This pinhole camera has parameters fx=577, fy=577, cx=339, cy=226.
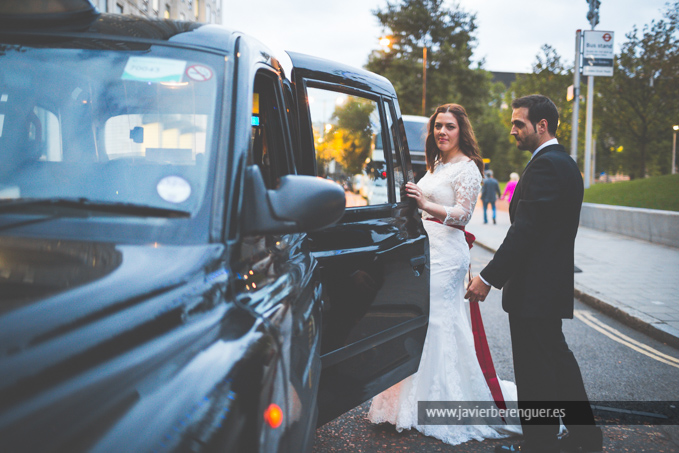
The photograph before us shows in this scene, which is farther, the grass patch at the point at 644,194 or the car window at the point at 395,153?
the grass patch at the point at 644,194

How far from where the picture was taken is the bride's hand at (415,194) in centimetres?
348

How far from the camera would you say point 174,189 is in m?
1.65

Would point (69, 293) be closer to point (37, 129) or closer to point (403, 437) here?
point (37, 129)

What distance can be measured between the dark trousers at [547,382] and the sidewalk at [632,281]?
3219mm

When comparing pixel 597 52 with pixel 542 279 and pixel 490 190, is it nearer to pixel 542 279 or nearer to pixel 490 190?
pixel 490 190

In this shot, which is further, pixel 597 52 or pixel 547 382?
pixel 597 52

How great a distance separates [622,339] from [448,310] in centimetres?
336

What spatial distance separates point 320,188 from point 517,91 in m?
45.5

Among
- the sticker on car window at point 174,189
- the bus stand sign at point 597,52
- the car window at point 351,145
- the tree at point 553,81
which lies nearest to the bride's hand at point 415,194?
the car window at point 351,145

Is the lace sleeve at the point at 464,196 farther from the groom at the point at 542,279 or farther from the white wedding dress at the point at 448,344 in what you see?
the groom at the point at 542,279

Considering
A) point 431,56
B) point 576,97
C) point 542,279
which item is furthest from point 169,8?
point 542,279

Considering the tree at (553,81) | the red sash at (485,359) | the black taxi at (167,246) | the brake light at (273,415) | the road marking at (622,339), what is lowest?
the road marking at (622,339)

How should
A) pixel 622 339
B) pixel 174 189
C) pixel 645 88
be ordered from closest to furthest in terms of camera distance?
pixel 174 189, pixel 622 339, pixel 645 88

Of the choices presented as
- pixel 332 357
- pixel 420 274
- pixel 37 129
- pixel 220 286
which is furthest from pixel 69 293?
pixel 420 274
